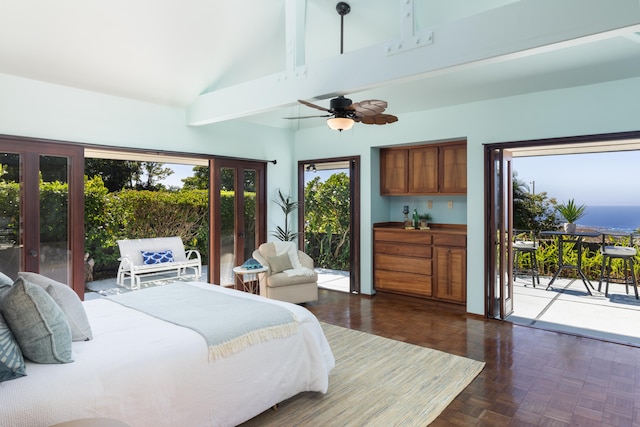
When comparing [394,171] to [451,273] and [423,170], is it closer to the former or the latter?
[423,170]

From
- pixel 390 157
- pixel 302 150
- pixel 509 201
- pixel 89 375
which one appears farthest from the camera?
pixel 302 150

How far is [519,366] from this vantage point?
3.37 metres

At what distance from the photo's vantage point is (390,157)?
6008 mm

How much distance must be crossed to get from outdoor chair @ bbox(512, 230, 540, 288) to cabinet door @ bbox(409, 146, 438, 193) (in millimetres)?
2050

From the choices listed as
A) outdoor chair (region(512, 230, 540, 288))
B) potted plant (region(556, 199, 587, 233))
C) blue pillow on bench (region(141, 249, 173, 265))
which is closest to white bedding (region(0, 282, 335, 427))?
blue pillow on bench (region(141, 249, 173, 265))

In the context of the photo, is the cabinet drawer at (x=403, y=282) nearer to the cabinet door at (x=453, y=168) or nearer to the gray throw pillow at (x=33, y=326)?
the cabinet door at (x=453, y=168)

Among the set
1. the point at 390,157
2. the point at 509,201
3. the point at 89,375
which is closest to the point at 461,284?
the point at 509,201

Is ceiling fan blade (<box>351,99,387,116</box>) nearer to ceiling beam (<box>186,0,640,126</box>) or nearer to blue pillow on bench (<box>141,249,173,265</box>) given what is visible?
ceiling beam (<box>186,0,640,126</box>)

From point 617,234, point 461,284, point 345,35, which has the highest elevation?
point 345,35

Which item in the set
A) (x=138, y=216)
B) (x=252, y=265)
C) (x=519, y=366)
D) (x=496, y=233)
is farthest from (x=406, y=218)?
(x=138, y=216)

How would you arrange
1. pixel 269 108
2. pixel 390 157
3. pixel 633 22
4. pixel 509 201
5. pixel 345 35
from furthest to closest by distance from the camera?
pixel 390 157, pixel 509 201, pixel 345 35, pixel 269 108, pixel 633 22

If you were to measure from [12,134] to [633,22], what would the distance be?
4987 millimetres

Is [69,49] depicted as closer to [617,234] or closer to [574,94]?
[574,94]

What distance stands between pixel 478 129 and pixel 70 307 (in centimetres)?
445
